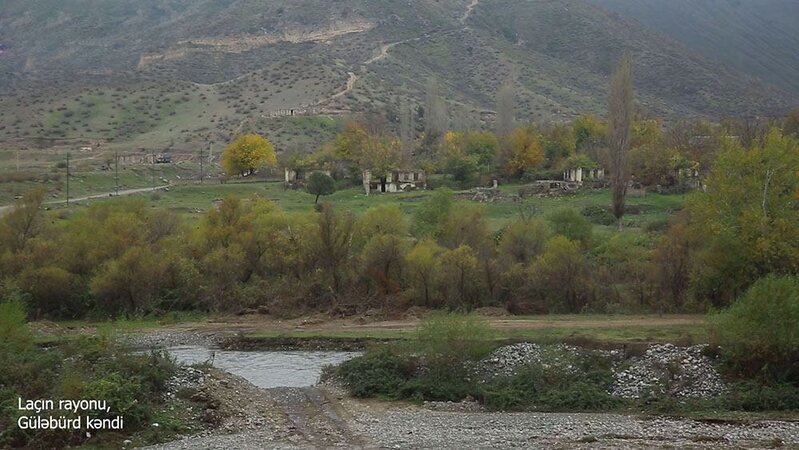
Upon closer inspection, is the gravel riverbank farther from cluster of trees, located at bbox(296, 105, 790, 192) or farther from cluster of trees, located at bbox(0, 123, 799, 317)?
cluster of trees, located at bbox(296, 105, 790, 192)

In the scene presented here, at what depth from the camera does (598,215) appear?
60.4 metres

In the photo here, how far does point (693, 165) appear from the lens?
73.2 metres

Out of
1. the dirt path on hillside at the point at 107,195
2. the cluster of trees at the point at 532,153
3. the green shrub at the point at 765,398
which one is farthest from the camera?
the cluster of trees at the point at 532,153

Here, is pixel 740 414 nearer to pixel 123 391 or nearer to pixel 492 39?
pixel 123 391

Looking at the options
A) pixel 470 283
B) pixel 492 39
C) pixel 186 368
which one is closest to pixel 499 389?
pixel 186 368

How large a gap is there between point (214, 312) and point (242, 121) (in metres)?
71.3

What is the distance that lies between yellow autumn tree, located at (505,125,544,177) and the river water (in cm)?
4936

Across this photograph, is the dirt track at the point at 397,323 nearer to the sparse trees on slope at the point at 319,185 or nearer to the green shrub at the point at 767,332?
the green shrub at the point at 767,332

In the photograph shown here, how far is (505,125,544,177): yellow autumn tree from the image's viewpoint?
83000 millimetres

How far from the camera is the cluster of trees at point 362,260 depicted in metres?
40.2

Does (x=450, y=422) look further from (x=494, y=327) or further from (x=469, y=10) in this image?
(x=469, y=10)

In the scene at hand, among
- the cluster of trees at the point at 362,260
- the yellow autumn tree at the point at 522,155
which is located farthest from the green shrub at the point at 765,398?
the yellow autumn tree at the point at 522,155

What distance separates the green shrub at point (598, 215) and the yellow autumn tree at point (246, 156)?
39.7 m

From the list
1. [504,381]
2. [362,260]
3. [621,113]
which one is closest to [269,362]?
[362,260]
